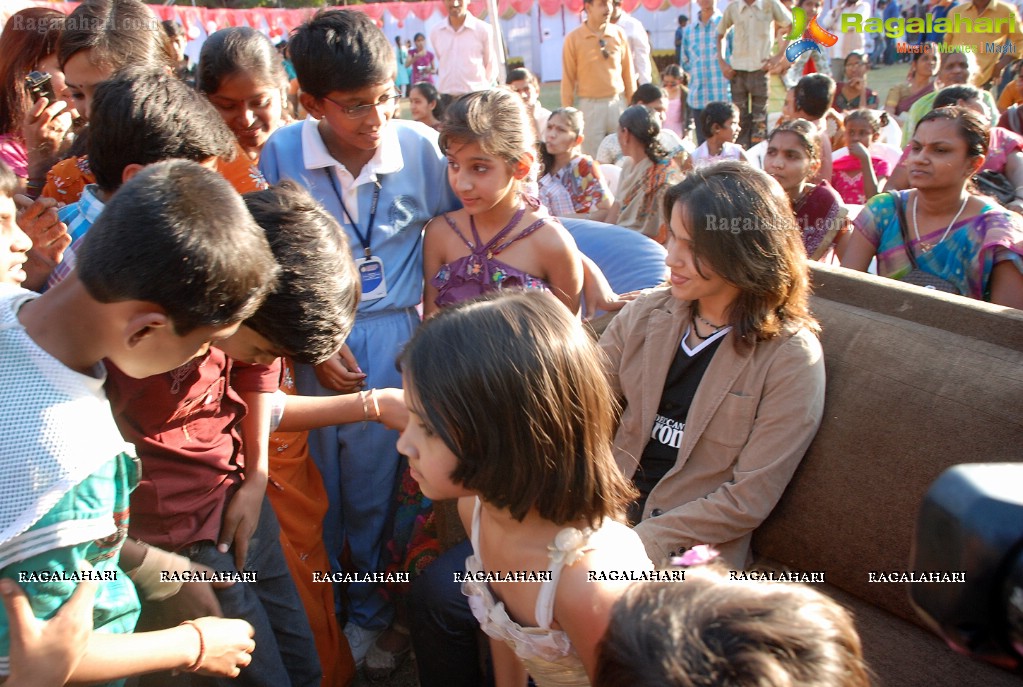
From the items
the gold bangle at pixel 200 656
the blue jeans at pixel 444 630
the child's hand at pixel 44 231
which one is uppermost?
the child's hand at pixel 44 231

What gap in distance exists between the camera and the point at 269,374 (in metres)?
1.83

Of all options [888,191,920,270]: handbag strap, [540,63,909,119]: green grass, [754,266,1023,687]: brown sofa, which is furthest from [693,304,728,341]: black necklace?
[540,63,909,119]: green grass

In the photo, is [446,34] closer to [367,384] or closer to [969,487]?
[367,384]

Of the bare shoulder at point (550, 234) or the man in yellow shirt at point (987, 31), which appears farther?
the man in yellow shirt at point (987, 31)

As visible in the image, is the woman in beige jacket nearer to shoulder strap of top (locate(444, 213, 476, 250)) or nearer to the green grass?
shoulder strap of top (locate(444, 213, 476, 250))

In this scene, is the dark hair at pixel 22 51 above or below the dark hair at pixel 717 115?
above

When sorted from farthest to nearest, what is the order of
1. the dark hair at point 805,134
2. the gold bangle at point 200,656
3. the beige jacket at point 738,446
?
the dark hair at point 805,134 → the beige jacket at point 738,446 → the gold bangle at point 200,656

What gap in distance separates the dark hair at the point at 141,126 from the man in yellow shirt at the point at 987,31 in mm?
7372

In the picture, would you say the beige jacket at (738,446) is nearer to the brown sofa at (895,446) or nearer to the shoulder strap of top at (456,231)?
the brown sofa at (895,446)

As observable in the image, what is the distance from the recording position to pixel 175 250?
3.88 feet

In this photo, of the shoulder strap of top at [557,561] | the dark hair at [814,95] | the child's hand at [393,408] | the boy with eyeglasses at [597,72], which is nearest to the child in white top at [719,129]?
the dark hair at [814,95]

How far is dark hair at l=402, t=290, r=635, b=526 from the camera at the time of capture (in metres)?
1.32

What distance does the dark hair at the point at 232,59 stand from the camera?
7.88 feet

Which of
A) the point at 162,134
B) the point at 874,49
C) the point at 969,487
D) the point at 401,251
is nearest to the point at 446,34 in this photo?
the point at 401,251
